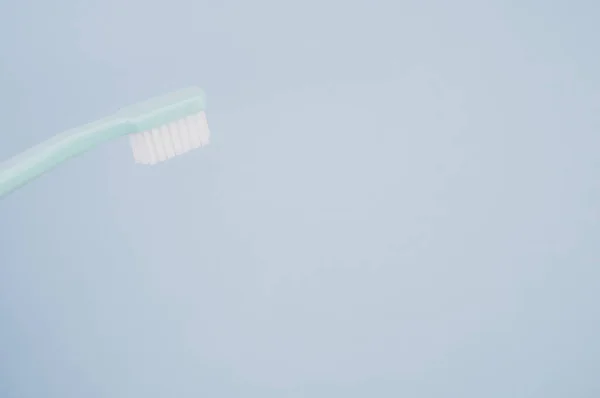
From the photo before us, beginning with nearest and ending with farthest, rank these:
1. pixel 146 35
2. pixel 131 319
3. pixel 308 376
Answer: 1. pixel 146 35
2. pixel 131 319
3. pixel 308 376

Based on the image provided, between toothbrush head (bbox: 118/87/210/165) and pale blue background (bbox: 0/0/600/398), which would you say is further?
pale blue background (bbox: 0/0/600/398)

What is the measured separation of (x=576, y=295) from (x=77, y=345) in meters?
0.62

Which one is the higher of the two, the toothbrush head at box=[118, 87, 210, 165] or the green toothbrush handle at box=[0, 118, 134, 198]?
the toothbrush head at box=[118, 87, 210, 165]

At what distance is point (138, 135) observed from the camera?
1.47ft

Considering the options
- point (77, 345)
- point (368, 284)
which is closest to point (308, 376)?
point (368, 284)

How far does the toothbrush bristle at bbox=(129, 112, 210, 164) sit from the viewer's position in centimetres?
45

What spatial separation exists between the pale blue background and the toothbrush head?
8 centimetres

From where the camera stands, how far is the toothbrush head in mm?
428

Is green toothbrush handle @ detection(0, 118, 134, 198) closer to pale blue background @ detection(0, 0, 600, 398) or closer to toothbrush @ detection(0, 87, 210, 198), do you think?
toothbrush @ detection(0, 87, 210, 198)

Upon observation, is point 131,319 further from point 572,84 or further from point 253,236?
point 572,84

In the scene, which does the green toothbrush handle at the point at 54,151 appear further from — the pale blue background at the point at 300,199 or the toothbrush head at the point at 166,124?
the pale blue background at the point at 300,199

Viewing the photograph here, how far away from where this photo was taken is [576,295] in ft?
2.69

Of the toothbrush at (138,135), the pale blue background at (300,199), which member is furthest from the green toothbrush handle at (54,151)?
the pale blue background at (300,199)

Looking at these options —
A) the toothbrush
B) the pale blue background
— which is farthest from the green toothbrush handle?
the pale blue background
